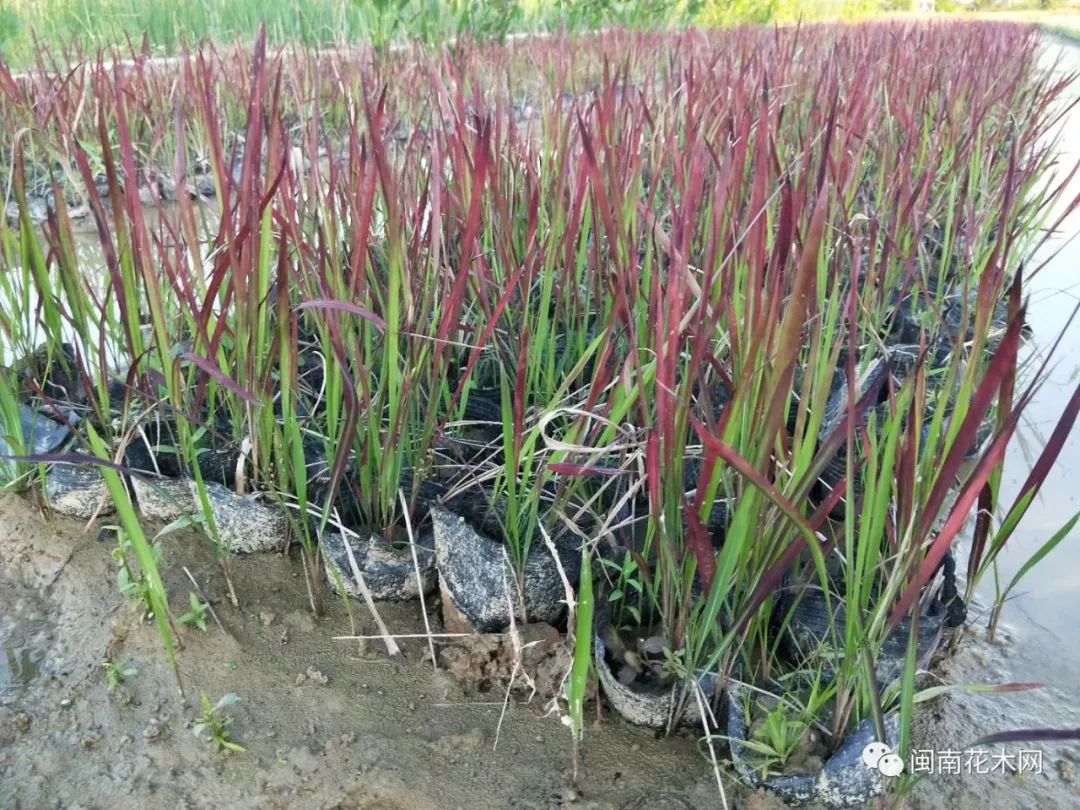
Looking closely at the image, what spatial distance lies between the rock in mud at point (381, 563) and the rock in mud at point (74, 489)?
1.44ft

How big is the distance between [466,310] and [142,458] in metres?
0.57

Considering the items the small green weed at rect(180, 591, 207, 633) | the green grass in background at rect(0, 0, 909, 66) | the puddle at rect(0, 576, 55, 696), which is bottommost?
the puddle at rect(0, 576, 55, 696)

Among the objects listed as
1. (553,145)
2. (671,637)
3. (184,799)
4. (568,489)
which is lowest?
(184,799)

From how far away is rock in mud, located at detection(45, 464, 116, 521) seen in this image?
1.28 metres

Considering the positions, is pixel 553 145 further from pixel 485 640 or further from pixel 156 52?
pixel 156 52

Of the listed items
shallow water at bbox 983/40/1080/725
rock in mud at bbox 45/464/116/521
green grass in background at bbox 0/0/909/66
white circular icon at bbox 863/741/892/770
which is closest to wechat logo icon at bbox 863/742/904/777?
white circular icon at bbox 863/741/892/770

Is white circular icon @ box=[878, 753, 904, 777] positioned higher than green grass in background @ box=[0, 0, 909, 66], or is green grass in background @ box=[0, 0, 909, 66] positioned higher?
green grass in background @ box=[0, 0, 909, 66]

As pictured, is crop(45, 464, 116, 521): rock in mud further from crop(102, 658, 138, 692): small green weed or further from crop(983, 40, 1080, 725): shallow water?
crop(983, 40, 1080, 725): shallow water

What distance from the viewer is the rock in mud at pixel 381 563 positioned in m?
1.12

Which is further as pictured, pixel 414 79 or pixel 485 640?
pixel 414 79

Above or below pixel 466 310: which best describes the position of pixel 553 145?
above

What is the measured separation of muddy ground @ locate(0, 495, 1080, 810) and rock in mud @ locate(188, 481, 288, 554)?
0.24ft

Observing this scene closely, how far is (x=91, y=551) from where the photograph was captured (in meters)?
1.24

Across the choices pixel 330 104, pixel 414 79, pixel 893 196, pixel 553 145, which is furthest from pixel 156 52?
pixel 893 196
